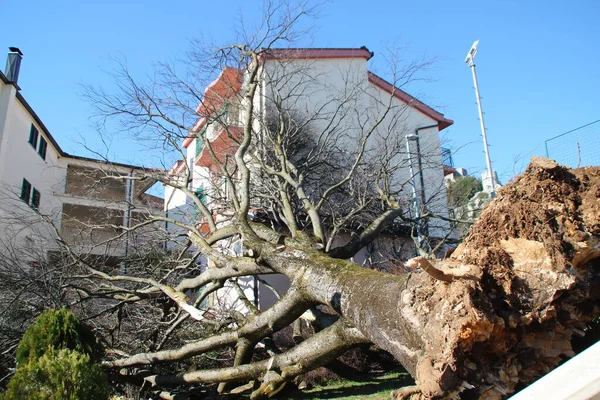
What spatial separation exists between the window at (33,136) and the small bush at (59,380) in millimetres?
17585

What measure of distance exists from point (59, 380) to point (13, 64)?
17138 millimetres

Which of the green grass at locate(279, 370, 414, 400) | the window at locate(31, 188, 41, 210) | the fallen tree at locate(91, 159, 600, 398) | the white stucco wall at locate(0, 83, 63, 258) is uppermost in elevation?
the white stucco wall at locate(0, 83, 63, 258)

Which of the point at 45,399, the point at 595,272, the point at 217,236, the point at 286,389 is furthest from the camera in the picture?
the point at 217,236

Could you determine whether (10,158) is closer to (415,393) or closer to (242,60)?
(242,60)

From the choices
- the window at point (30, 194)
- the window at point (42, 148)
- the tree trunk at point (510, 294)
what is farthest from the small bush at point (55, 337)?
the window at point (42, 148)

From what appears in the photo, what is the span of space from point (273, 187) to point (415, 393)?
8.15m

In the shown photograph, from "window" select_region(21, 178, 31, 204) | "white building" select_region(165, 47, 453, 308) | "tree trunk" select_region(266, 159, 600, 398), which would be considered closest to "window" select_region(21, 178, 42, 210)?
"window" select_region(21, 178, 31, 204)

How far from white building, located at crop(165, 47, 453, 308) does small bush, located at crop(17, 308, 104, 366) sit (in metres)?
4.18

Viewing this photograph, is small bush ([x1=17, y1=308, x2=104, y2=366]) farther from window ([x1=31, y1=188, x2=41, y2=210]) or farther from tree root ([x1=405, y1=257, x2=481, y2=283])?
window ([x1=31, y1=188, x2=41, y2=210])

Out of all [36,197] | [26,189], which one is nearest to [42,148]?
[36,197]

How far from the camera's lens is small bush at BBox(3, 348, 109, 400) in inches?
214

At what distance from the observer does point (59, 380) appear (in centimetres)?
563

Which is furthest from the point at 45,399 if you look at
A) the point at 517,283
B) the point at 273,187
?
the point at 273,187

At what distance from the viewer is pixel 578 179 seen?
3643mm
